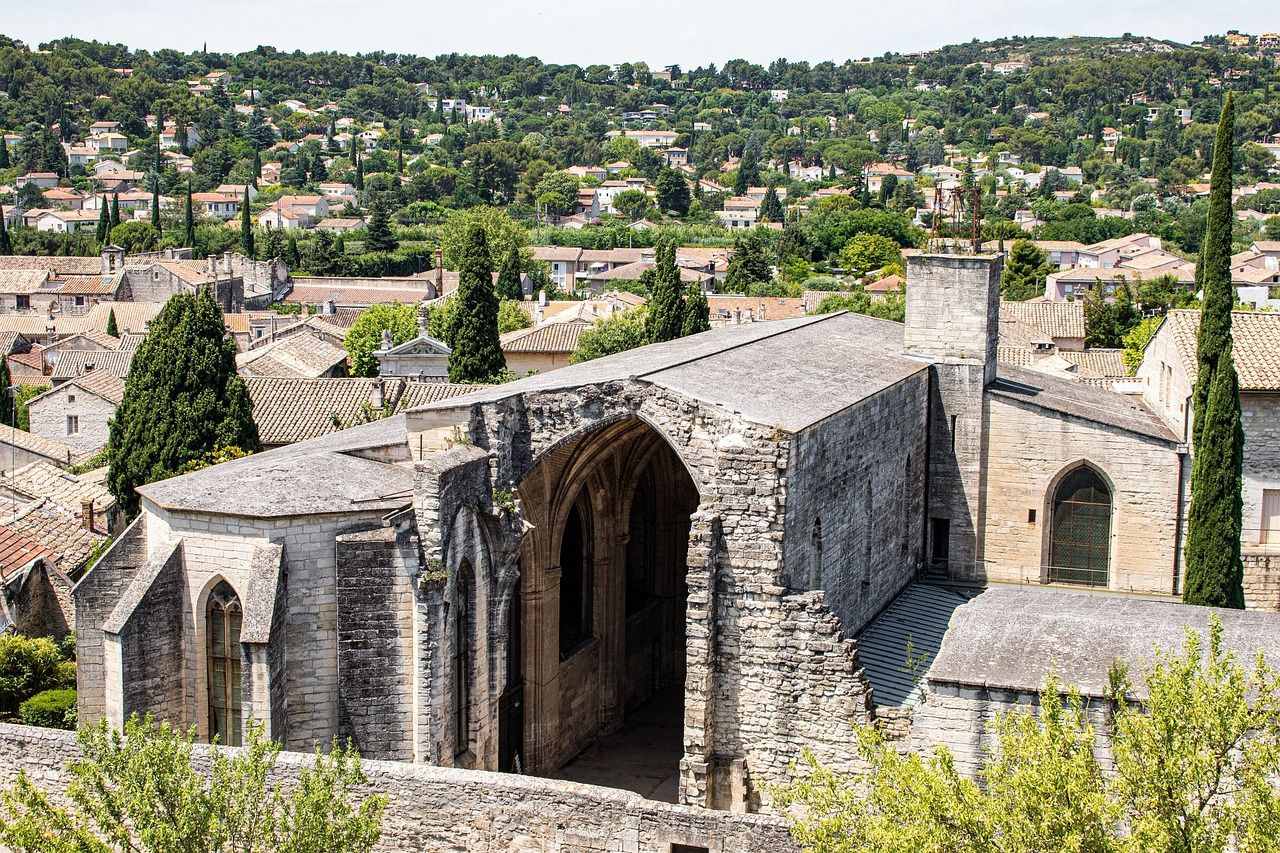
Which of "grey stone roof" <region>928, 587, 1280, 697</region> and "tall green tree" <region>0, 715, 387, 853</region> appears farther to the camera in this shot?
"grey stone roof" <region>928, 587, 1280, 697</region>

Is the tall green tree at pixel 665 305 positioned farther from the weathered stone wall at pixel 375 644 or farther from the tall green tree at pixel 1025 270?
the tall green tree at pixel 1025 270

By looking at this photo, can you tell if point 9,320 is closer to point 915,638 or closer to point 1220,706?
point 915,638

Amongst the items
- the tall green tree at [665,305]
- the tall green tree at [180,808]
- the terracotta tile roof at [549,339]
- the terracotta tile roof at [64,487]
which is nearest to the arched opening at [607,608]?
the tall green tree at [180,808]

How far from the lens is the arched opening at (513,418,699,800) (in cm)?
2775

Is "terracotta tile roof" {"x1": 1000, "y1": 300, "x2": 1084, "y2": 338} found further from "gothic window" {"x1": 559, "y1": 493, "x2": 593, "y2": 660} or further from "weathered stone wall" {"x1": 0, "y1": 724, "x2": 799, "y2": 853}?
"weathered stone wall" {"x1": 0, "y1": 724, "x2": 799, "y2": 853}

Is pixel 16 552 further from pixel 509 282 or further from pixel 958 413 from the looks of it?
pixel 509 282

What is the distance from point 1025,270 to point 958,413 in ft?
272

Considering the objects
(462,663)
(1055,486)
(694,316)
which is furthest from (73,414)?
(462,663)

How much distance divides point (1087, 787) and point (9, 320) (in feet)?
288

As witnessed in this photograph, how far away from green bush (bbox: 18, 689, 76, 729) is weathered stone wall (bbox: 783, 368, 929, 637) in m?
12.6

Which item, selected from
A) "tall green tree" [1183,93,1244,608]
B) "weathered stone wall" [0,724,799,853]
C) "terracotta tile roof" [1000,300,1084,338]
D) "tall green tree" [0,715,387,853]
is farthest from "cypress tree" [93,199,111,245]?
"tall green tree" [0,715,387,853]

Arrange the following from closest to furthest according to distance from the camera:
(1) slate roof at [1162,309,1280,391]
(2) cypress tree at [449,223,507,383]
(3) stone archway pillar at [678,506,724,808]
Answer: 1. (3) stone archway pillar at [678,506,724,808]
2. (1) slate roof at [1162,309,1280,391]
3. (2) cypress tree at [449,223,507,383]

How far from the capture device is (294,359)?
69.6m

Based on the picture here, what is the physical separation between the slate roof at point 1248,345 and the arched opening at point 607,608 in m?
10.9
